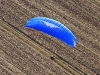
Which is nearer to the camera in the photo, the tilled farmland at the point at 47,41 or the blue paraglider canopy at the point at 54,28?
the blue paraglider canopy at the point at 54,28

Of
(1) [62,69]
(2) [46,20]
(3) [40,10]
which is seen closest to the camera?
(2) [46,20]

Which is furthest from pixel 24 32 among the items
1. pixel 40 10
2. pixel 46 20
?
pixel 46 20

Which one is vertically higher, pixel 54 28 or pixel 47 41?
pixel 54 28

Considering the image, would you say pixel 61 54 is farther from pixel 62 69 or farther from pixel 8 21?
pixel 8 21

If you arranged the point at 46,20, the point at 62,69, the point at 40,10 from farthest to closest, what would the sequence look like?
the point at 40,10 < the point at 62,69 < the point at 46,20

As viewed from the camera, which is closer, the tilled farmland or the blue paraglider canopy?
the blue paraglider canopy

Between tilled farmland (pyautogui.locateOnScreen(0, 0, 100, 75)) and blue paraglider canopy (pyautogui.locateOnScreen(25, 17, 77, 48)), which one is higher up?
blue paraglider canopy (pyautogui.locateOnScreen(25, 17, 77, 48))

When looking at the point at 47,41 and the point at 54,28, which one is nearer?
the point at 54,28

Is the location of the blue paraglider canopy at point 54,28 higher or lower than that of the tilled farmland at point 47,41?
higher
